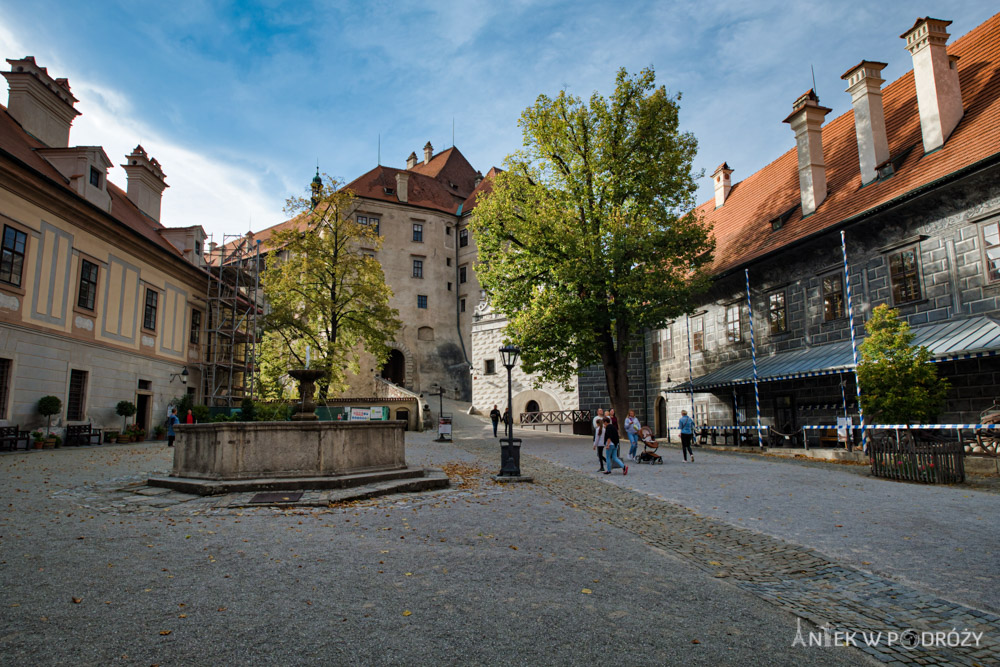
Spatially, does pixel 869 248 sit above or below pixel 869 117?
below

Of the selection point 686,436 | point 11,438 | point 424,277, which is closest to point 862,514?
point 686,436

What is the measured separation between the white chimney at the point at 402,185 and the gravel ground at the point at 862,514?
41.8 meters

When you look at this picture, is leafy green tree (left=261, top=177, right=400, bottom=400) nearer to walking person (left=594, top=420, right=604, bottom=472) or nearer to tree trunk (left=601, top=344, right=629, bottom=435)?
tree trunk (left=601, top=344, right=629, bottom=435)

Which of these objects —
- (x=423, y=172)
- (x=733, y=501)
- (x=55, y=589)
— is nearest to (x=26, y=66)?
(x=55, y=589)

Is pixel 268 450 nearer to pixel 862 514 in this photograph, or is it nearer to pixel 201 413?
pixel 862 514

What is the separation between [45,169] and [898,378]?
2765 centimetres

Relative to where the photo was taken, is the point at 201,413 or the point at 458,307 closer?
the point at 201,413

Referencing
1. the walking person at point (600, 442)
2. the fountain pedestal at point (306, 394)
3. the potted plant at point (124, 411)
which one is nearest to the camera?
the fountain pedestal at point (306, 394)

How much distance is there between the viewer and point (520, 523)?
7.99m

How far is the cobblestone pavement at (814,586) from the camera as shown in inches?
161

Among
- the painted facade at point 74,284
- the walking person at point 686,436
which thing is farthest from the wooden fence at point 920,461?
the painted facade at point 74,284

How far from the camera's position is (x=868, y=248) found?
18.2 m

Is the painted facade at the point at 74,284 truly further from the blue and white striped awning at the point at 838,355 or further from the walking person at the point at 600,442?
the blue and white striped awning at the point at 838,355

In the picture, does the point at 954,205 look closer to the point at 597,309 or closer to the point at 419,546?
the point at 597,309
